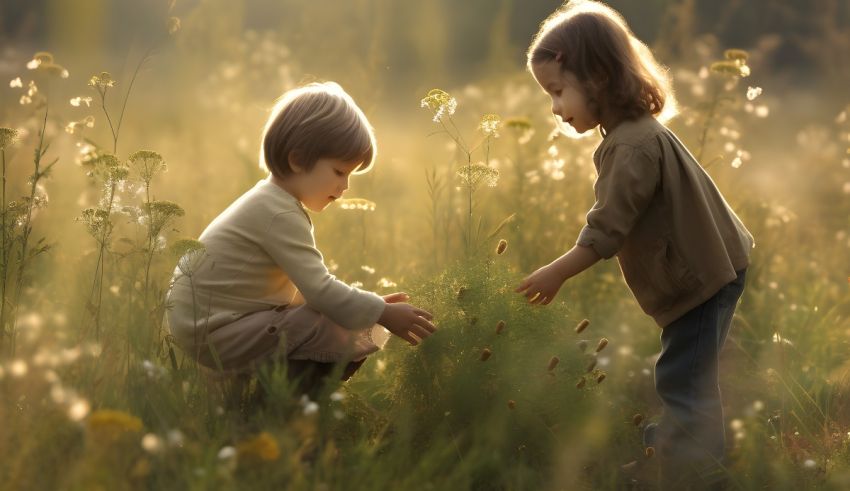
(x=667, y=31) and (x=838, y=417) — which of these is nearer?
(x=838, y=417)

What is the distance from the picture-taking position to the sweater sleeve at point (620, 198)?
290cm

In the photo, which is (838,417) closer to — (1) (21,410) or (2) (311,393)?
(2) (311,393)

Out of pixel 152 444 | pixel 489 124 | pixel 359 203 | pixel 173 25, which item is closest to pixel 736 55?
pixel 489 124

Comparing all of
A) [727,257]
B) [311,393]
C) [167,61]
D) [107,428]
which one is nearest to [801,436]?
[727,257]

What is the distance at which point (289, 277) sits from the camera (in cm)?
293

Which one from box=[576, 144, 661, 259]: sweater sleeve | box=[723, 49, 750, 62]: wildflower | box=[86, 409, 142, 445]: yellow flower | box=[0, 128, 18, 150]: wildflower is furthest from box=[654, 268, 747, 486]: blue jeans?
box=[0, 128, 18, 150]: wildflower

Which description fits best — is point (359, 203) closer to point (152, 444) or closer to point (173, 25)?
point (173, 25)

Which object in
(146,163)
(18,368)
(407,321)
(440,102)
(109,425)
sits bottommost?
(407,321)

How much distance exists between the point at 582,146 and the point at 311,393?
2965mm

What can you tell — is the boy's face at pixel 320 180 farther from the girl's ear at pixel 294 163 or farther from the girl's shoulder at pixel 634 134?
the girl's shoulder at pixel 634 134

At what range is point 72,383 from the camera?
2.58 m

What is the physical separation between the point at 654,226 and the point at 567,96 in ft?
1.60

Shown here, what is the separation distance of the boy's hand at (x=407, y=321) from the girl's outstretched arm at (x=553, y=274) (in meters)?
0.29

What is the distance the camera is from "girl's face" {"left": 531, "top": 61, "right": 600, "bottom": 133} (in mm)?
3041
